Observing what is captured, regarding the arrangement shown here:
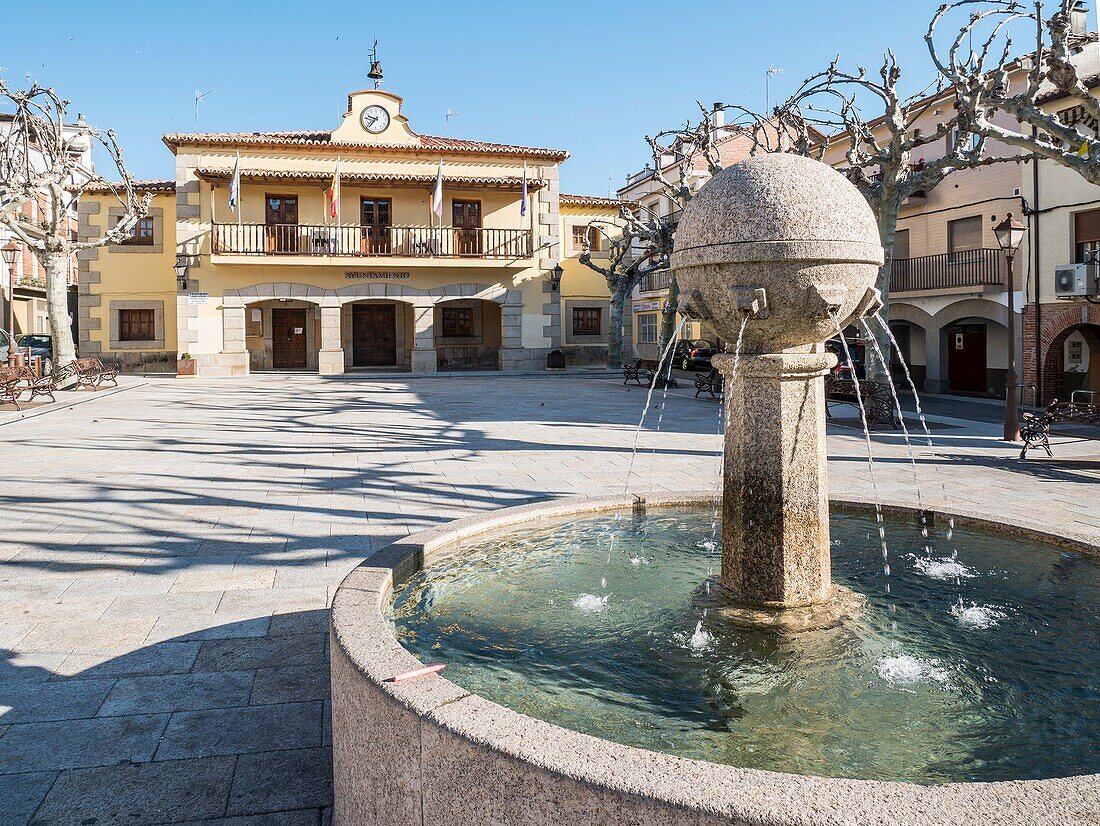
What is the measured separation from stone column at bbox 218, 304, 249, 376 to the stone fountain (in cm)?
2717

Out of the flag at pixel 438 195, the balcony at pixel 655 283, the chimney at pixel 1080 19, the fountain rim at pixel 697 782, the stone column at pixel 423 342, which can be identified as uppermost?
the chimney at pixel 1080 19

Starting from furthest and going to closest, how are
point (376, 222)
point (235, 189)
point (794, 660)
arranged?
1. point (376, 222)
2. point (235, 189)
3. point (794, 660)

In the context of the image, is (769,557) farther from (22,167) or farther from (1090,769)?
(22,167)

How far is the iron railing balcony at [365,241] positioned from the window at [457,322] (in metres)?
3.01

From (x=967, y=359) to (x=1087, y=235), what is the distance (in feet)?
17.4

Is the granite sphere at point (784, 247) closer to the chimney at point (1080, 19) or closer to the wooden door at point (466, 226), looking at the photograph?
the chimney at point (1080, 19)

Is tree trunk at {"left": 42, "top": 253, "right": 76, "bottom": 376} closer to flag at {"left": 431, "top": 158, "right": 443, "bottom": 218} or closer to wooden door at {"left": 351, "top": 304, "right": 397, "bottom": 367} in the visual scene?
flag at {"left": 431, "top": 158, "right": 443, "bottom": 218}

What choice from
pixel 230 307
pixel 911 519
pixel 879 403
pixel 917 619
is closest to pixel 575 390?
pixel 879 403

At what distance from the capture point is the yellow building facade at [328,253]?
28.7 m

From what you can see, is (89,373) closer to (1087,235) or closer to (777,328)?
(777,328)

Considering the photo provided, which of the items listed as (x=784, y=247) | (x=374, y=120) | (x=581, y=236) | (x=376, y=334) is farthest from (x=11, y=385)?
(x=581, y=236)

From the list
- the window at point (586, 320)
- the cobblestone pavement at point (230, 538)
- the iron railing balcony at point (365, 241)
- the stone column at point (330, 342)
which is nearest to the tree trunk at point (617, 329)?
the window at point (586, 320)

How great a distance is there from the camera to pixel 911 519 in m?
5.12

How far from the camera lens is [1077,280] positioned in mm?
18531
